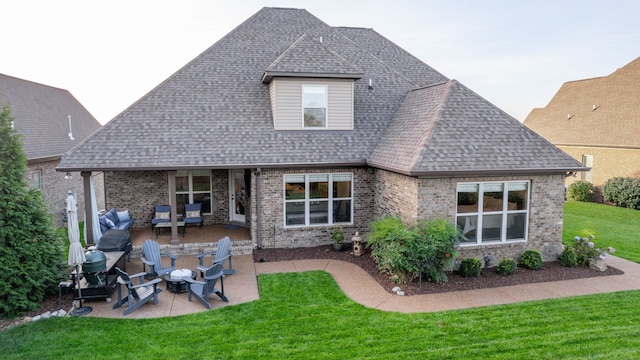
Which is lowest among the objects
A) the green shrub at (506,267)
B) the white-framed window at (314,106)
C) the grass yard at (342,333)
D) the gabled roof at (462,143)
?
the grass yard at (342,333)

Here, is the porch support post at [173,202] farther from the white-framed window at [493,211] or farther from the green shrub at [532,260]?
the green shrub at [532,260]

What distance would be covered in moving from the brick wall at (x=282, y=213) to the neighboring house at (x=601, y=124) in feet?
59.2

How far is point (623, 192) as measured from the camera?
21875mm

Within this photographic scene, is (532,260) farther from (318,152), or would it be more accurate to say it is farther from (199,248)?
(199,248)

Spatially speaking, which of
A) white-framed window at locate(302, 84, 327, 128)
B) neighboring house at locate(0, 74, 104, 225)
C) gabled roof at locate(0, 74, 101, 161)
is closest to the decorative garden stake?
white-framed window at locate(302, 84, 327, 128)

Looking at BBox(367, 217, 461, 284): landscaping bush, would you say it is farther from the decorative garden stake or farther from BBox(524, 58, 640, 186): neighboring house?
BBox(524, 58, 640, 186): neighboring house

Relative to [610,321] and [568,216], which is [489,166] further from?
[568,216]

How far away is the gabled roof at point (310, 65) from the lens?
1270 centimetres

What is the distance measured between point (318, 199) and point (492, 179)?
17.1 ft

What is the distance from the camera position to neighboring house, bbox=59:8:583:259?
1041 centimetres

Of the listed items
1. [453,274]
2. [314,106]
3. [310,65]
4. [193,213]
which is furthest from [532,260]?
[193,213]

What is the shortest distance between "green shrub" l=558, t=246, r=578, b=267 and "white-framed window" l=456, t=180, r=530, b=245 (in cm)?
118

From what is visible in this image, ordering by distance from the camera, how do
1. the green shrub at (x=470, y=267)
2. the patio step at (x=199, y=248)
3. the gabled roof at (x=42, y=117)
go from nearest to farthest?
the green shrub at (x=470, y=267), the patio step at (x=199, y=248), the gabled roof at (x=42, y=117)

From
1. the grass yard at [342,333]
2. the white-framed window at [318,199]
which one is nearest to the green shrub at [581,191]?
the grass yard at [342,333]
